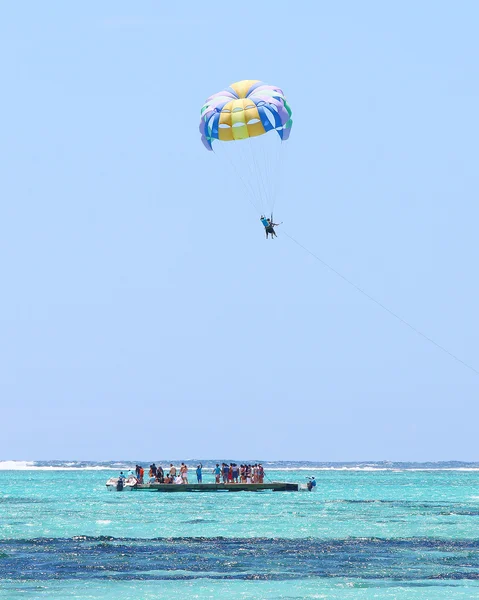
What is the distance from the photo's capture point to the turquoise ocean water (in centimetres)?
2202

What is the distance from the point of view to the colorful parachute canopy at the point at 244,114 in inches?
1416

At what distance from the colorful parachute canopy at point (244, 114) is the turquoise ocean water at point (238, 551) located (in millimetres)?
13026

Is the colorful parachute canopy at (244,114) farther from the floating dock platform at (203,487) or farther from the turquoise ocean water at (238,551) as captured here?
the floating dock platform at (203,487)

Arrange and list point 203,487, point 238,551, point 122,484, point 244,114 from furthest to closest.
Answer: point 122,484
point 203,487
point 244,114
point 238,551

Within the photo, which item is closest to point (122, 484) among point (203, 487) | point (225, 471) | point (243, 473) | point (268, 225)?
point (203, 487)

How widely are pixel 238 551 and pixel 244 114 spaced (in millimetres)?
14975

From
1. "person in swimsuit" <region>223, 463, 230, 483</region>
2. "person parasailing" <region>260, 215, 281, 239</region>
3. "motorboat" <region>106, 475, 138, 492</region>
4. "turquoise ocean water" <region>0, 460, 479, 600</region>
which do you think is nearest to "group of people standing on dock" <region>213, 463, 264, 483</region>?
"person in swimsuit" <region>223, 463, 230, 483</region>

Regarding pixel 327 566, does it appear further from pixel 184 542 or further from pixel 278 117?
pixel 278 117

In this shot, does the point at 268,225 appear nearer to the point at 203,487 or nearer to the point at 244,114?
the point at 244,114

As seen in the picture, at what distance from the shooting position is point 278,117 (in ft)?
119

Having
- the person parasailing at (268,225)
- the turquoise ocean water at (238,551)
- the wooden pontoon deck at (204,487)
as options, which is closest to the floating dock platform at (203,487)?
the wooden pontoon deck at (204,487)

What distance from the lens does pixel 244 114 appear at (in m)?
35.9

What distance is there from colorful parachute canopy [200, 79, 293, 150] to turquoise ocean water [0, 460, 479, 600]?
1303cm

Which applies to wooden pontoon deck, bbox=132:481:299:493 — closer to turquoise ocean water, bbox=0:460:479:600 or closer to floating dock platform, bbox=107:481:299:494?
floating dock platform, bbox=107:481:299:494
